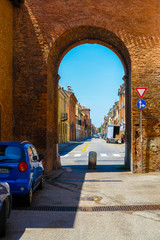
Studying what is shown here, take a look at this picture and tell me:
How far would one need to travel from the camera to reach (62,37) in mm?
12977

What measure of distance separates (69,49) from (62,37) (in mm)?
1952

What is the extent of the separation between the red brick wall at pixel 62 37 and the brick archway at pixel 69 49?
0.72 ft

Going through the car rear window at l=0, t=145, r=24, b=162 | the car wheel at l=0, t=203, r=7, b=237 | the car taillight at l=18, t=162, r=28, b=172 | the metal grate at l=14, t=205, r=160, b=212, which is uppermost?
the car rear window at l=0, t=145, r=24, b=162

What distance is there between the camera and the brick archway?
43.1 ft

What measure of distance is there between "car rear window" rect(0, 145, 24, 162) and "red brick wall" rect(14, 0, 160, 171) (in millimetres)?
5652

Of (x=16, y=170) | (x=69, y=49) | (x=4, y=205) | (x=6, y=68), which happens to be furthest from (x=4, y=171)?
(x=69, y=49)

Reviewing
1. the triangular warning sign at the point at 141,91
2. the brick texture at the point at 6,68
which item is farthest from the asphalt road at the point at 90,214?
the triangular warning sign at the point at 141,91

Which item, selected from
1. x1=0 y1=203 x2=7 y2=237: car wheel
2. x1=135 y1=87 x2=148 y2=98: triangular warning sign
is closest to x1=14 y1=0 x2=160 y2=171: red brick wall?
x1=135 y1=87 x2=148 y2=98: triangular warning sign

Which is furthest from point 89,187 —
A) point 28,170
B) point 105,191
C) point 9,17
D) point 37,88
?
point 9,17

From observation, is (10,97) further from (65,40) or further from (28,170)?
(28,170)

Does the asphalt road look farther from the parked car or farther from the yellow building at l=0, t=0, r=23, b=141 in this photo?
the yellow building at l=0, t=0, r=23, b=141

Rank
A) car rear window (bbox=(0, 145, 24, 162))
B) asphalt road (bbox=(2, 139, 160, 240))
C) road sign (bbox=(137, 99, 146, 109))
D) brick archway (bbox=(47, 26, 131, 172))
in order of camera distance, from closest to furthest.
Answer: asphalt road (bbox=(2, 139, 160, 240)) → car rear window (bbox=(0, 145, 24, 162)) → road sign (bbox=(137, 99, 146, 109)) → brick archway (bbox=(47, 26, 131, 172))

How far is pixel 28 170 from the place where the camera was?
663 cm

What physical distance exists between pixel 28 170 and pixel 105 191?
281 cm
